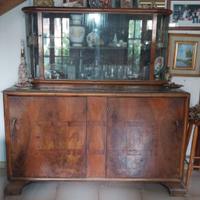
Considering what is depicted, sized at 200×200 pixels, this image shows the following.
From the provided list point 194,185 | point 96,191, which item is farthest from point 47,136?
point 194,185

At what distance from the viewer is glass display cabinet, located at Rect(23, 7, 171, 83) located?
6.90 ft

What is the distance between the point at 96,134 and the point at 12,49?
1110 mm

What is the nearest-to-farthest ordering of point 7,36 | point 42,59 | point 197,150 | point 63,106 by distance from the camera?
point 63,106, point 42,59, point 7,36, point 197,150

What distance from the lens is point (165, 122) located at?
6.75ft

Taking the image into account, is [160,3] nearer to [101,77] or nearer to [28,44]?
[101,77]

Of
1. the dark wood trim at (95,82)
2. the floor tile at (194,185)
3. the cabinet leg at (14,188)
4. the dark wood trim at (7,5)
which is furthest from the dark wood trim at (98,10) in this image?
the floor tile at (194,185)

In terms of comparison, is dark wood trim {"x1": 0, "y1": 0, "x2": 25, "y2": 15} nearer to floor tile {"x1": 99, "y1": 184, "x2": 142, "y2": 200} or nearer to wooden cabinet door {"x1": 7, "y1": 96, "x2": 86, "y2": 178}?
wooden cabinet door {"x1": 7, "y1": 96, "x2": 86, "y2": 178}

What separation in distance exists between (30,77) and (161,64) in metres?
1.14

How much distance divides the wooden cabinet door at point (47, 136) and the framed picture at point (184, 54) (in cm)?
100

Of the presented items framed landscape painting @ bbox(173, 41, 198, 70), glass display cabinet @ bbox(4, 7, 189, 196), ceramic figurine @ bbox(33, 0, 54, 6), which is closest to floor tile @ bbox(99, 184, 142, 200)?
glass display cabinet @ bbox(4, 7, 189, 196)

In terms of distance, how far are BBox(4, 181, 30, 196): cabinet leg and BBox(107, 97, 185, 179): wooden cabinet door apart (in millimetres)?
750

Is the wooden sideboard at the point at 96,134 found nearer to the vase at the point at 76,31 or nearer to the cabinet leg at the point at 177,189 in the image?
the cabinet leg at the point at 177,189

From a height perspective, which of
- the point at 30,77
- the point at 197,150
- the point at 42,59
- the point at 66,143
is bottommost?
the point at 197,150

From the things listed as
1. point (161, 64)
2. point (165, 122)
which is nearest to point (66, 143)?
point (165, 122)
